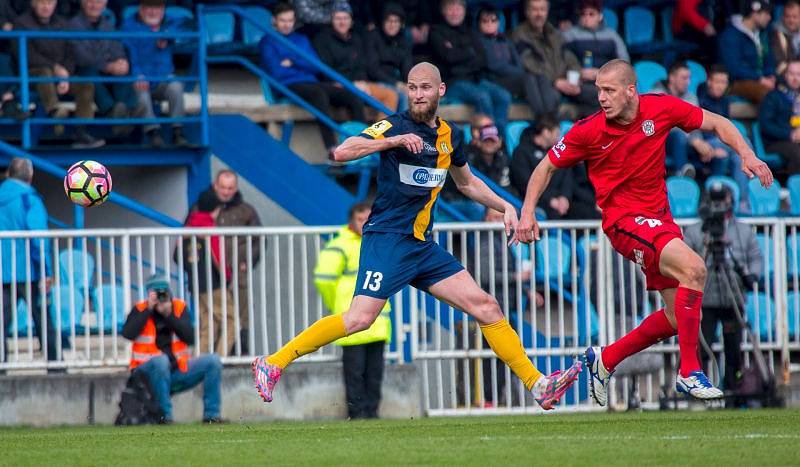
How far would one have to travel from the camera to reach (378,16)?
1808 cm

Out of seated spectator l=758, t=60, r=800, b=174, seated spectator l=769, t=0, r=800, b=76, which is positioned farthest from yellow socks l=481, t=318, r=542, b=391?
seated spectator l=769, t=0, r=800, b=76

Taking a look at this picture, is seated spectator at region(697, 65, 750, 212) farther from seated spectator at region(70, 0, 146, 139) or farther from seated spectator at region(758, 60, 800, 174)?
seated spectator at region(70, 0, 146, 139)

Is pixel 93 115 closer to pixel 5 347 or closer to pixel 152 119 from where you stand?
pixel 152 119

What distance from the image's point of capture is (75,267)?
12.8 m

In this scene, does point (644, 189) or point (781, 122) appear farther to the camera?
point (781, 122)

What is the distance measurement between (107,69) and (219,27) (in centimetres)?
244

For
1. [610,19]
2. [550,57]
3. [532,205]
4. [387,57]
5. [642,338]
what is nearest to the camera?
[532,205]

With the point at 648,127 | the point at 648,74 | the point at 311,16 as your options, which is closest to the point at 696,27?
the point at 648,74

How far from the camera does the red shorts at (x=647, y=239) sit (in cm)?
946

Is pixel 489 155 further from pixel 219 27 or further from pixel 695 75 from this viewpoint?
pixel 695 75

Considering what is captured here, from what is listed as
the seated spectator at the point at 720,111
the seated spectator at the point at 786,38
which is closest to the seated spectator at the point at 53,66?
the seated spectator at the point at 720,111

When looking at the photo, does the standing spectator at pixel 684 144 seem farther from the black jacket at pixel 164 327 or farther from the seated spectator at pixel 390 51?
the black jacket at pixel 164 327

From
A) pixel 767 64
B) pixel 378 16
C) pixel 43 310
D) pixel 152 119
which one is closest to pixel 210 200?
pixel 152 119

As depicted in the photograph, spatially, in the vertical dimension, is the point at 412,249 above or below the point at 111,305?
above
